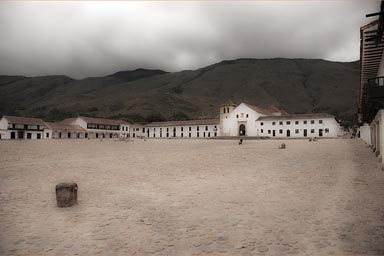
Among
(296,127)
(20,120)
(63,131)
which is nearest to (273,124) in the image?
(296,127)

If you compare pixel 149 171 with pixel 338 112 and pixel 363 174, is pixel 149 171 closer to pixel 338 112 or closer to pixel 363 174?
pixel 363 174

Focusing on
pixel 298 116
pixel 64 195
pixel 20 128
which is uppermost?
pixel 298 116

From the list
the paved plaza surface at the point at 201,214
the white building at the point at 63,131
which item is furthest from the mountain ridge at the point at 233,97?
the paved plaza surface at the point at 201,214

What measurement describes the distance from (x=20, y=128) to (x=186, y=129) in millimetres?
37594

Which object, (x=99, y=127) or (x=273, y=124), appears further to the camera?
(x=99, y=127)

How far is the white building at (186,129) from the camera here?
68.2 meters

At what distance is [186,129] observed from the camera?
237 ft

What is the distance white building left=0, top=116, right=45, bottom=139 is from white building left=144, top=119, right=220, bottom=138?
92.7 feet

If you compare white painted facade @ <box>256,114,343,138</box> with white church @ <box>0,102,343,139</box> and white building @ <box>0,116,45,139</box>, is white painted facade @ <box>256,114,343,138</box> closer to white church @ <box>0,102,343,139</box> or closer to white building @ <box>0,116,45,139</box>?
white church @ <box>0,102,343,139</box>

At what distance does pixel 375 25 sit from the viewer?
29.1ft

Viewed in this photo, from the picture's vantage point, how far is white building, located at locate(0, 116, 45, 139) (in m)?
59.1

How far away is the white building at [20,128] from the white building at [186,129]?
2826 centimetres

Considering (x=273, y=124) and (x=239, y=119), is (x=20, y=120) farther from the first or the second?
(x=273, y=124)

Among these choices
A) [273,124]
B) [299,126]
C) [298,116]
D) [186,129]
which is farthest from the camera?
[186,129]
